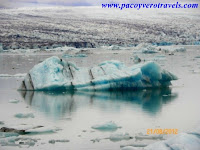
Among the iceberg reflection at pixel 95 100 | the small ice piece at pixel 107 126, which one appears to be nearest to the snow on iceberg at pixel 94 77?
the iceberg reflection at pixel 95 100

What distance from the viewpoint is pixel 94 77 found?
999cm

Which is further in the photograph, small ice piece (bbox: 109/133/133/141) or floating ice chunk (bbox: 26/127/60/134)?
floating ice chunk (bbox: 26/127/60/134)

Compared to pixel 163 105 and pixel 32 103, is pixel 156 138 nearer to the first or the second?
pixel 163 105

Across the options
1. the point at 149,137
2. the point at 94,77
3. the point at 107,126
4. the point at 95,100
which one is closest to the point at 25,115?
the point at 107,126

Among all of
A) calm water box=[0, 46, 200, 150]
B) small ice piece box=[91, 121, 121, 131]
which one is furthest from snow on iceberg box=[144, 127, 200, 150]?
small ice piece box=[91, 121, 121, 131]

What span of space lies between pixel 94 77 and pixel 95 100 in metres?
1.31

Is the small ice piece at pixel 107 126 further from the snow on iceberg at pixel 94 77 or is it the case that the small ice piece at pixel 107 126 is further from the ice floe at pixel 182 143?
the snow on iceberg at pixel 94 77

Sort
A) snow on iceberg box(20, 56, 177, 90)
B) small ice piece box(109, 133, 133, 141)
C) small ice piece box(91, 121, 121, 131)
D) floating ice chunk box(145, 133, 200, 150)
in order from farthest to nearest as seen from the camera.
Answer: snow on iceberg box(20, 56, 177, 90) → small ice piece box(91, 121, 121, 131) → small ice piece box(109, 133, 133, 141) → floating ice chunk box(145, 133, 200, 150)

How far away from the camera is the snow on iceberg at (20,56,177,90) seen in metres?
9.74

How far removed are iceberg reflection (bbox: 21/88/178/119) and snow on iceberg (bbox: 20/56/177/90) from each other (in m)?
0.23

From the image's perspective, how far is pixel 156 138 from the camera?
18.3 ft

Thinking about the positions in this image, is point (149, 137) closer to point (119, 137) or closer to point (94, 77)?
point (119, 137)

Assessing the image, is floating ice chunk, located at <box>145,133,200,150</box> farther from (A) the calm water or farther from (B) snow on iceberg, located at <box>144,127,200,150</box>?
(A) the calm water

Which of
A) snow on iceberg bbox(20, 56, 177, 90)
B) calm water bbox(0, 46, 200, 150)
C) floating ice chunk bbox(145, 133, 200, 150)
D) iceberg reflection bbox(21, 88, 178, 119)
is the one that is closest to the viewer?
floating ice chunk bbox(145, 133, 200, 150)
